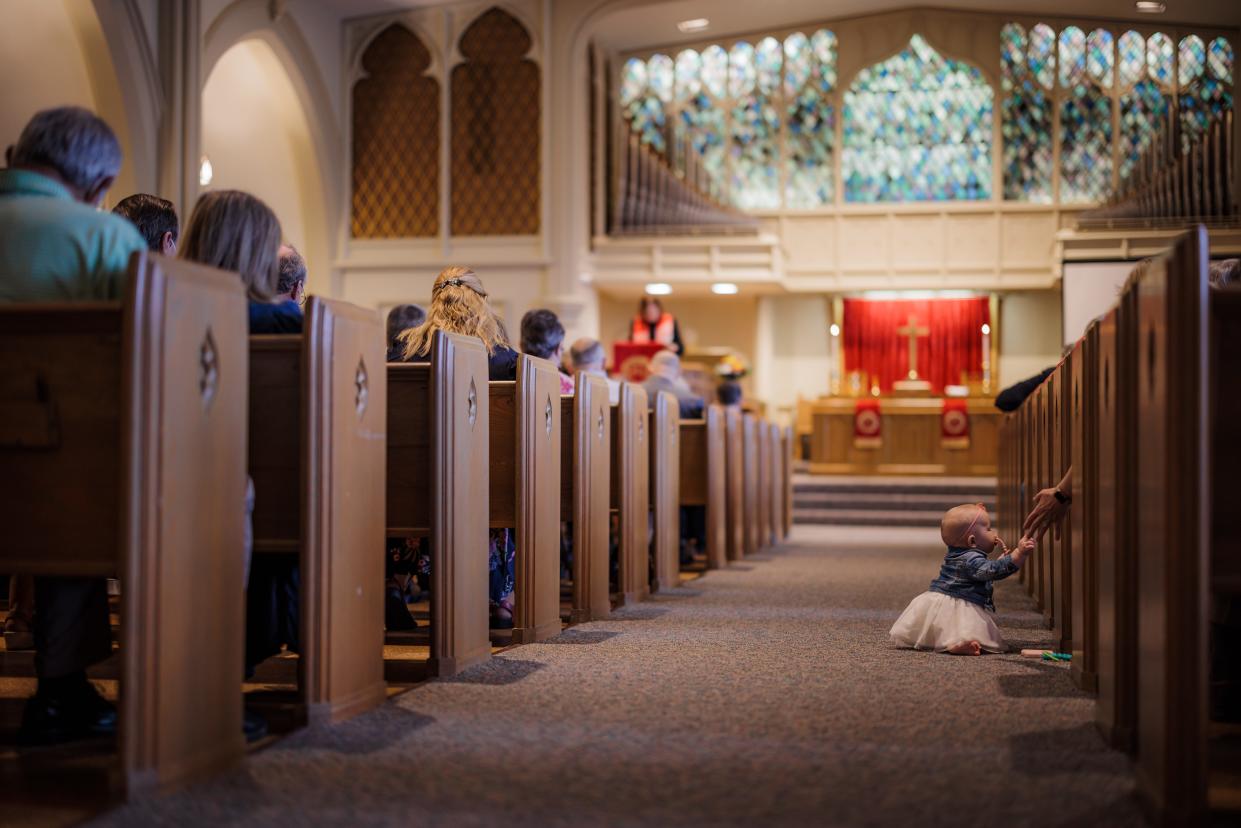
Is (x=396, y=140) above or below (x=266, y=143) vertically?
above

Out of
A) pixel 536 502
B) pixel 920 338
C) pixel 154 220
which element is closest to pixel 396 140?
pixel 920 338

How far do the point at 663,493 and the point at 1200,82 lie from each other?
34.5 ft

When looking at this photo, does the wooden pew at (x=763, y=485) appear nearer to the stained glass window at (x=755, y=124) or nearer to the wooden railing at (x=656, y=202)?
the wooden railing at (x=656, y=202)

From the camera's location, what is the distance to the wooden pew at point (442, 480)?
333cm

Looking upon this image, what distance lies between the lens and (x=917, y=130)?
14453 mm

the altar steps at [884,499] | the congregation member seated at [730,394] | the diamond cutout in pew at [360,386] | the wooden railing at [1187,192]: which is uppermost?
the wooden railing at [1187,192]

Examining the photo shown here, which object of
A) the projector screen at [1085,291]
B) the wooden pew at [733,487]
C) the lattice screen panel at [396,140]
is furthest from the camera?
the lattice screen panel at [396,140]

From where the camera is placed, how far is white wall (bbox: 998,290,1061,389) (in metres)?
14.6

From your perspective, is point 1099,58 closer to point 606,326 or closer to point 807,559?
point 606,326

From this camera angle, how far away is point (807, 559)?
7.64 m

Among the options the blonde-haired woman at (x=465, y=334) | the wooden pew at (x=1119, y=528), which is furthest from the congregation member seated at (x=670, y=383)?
the wooden pew at (x=1119, y=528)

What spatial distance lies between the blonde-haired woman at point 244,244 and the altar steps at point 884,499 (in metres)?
9.03

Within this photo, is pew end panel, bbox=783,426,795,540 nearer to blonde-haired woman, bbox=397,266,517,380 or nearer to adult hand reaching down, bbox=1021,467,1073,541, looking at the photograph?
blonde-haired woman, bbox=397,266,517,380

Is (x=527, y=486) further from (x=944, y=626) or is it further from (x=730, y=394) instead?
(x=730, y=394)
